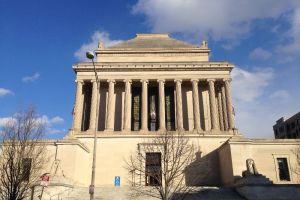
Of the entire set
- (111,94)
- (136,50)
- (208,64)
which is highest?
(136,50)

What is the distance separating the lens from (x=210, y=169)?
37.4 m

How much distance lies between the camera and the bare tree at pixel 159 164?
2564 cm

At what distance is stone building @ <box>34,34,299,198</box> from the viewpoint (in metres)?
34.1

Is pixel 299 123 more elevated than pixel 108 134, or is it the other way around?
pixel 299 123

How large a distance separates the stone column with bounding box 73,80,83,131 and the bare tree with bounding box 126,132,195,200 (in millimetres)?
8648

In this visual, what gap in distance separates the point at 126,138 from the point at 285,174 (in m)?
19.0

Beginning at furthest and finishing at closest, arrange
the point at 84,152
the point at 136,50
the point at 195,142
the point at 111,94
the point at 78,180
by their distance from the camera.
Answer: the point at 136,50 → the point at 111,94 → the point at 195,142 → the point at 84,152 → the point at 78,180

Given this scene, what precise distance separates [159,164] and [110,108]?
509 inches

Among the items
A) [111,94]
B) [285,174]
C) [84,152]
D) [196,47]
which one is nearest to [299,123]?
[196,47]

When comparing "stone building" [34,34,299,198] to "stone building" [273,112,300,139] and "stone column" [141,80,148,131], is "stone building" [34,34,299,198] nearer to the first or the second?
"stone column" [141,80,148,131]

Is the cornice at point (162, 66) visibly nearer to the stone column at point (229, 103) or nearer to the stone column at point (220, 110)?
the stone column at point (229, 103)

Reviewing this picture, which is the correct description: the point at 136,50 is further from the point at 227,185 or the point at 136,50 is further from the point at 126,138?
the point at 227,185

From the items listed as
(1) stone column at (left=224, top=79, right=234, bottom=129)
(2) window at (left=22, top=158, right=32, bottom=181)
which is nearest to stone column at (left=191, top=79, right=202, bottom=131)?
(1) stone column at (left=224, top=79, right=234, bottom=129)

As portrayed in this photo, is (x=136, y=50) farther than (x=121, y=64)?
Yes
